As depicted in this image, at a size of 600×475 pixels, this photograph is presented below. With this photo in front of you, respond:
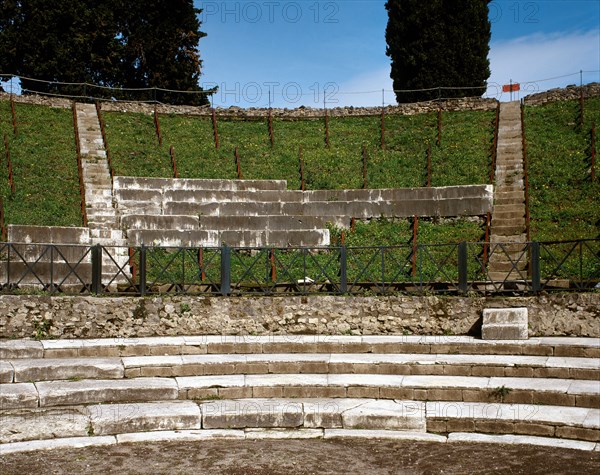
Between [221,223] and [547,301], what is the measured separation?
1094cm

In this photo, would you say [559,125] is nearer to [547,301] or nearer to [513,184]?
[513,184]

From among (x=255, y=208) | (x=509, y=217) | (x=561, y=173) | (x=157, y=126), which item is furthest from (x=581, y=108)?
→ (x=157, y=126)

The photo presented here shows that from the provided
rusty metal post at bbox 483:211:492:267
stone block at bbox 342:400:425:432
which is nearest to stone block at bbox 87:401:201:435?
stone block at bbox 342:400:425:432

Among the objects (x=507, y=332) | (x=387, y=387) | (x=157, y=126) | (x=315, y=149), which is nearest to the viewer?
(x=387, y=387)

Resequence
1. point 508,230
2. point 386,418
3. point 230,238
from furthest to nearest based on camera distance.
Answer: point 508,230 → point 230,238 → point 386,418

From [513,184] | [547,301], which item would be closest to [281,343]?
[547,301]

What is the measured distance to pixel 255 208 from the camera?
2334cm

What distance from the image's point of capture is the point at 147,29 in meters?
43.2

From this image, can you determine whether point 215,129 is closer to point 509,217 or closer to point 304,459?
point 509,217

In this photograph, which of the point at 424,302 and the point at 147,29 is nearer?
the point at 424,302

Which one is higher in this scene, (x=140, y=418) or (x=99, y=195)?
(x=99, y=195)

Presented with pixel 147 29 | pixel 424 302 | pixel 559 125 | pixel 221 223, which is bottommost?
pixel 424 302

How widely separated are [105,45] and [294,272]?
28.1 m

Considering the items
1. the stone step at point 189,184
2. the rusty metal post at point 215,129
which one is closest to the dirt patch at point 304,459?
the stone step at point 189,184
